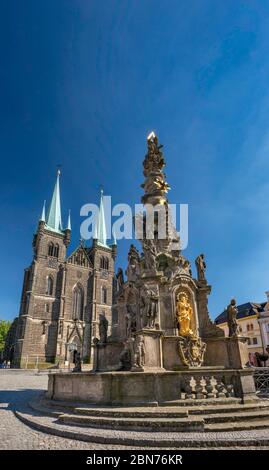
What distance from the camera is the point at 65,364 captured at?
49781mm

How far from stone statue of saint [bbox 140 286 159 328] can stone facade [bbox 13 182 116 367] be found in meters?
45.5

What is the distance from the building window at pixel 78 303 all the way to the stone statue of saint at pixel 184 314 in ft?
165

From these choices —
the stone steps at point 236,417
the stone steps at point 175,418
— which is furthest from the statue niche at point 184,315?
the stone steps at point 236,417

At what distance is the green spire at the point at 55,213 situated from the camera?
6314 cm

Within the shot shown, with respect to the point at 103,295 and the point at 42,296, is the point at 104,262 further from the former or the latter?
the point at 42,296

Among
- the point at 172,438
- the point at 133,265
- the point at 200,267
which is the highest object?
the point at 133,265

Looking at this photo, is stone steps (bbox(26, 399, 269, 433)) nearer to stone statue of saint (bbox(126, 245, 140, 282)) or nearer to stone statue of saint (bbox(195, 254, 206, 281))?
stone statue of saint (bbox(195, 254, 206, 281))

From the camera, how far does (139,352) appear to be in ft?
26.6

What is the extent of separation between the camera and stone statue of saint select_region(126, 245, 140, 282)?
38.4ft

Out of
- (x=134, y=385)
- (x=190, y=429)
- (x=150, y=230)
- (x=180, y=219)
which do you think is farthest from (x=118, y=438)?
(x=180, y=219)

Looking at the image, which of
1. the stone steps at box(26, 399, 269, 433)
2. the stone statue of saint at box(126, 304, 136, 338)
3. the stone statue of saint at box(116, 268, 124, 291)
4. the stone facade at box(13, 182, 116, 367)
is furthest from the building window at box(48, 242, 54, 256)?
the stone steps at box(26, 399, 269, 433)

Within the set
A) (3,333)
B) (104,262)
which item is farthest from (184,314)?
(3,333)

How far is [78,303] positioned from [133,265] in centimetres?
5039

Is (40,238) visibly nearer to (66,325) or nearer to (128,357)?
(66,325)
